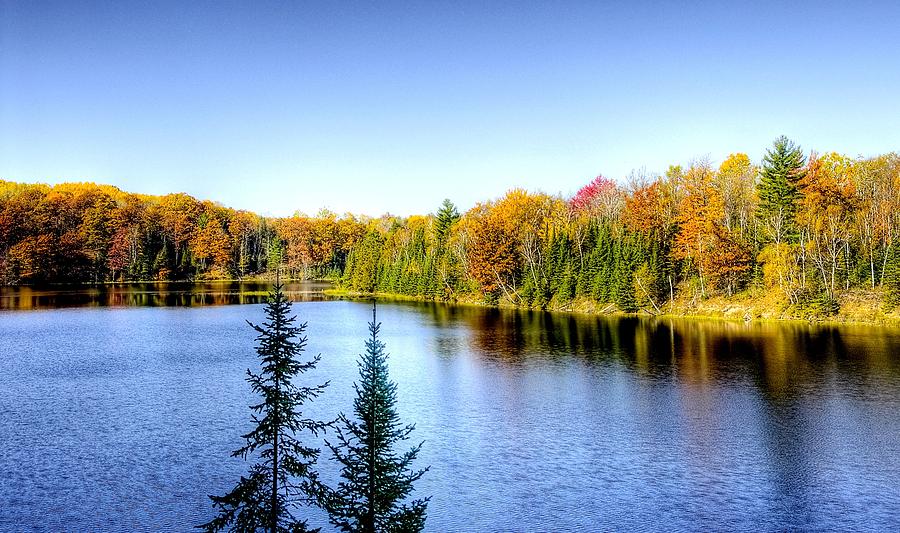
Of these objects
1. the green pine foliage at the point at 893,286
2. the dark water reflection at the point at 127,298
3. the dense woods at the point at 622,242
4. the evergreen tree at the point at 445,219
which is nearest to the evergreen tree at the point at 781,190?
the dense woods at the point at 622,242

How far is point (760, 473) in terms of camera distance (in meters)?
A: 20.0

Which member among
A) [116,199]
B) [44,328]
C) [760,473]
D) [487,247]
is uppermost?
[116,199]

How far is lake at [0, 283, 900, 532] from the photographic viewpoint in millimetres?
17328

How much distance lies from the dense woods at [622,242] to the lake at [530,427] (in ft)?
41.3

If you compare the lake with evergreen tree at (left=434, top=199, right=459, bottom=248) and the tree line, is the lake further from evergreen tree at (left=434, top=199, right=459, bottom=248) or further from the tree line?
evergreen tree at (left=434, top=199, right=459, bottom=248)

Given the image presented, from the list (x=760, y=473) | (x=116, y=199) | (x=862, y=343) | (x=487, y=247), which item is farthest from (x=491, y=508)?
(x=116, y=199)

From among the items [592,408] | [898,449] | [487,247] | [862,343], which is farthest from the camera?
[487,247]

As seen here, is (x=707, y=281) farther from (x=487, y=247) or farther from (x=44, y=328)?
(x=44, y=328)

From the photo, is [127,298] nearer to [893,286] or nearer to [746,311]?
[746,311]

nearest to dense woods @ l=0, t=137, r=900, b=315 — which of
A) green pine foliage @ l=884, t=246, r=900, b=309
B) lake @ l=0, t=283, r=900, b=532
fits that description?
green pine foliage @ l=884, t=246, r=900, b=309

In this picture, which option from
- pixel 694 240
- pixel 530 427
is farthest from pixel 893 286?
pixel 530 427

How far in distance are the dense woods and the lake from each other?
12595 mm

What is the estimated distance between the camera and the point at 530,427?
→ 83.4 ft

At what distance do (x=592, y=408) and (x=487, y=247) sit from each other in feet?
187
